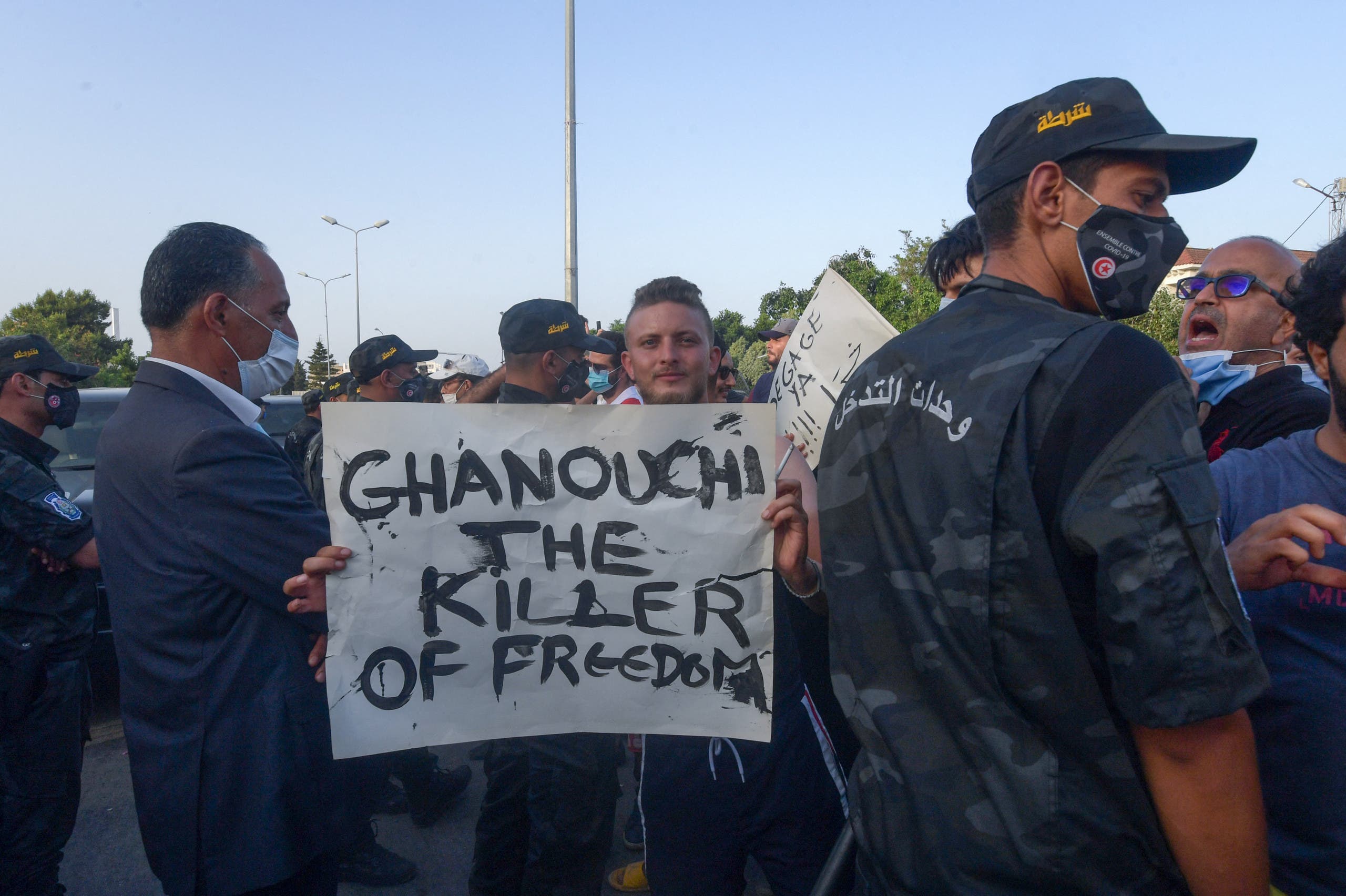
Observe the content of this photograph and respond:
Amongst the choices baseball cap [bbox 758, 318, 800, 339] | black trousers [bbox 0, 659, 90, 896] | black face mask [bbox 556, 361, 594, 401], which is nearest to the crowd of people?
black trousers [bbox 0, 659, 90, 896]

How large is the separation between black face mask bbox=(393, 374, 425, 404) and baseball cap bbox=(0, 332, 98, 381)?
5.79 feet

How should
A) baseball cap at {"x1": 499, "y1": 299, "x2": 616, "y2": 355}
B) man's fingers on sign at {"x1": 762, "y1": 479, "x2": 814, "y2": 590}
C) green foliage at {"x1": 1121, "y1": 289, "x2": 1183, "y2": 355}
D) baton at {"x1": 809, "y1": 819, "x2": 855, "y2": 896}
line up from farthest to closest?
green foliage at {"x1": 1121, "y1": 289, "x2": 1183, "y2": 355}
baseball cap at {"x1": 499, "y1": 299, "x2": 616, "y2": 355}
man's fingers on sign at {"x1": 762, "y1": 479, "x2": 814, "y2": 590}
baton at {"x1": 809, "y1": 819, "x2": 855, "y2": 896}

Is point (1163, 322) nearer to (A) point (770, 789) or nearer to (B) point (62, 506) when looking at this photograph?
(A) point (770, 789)

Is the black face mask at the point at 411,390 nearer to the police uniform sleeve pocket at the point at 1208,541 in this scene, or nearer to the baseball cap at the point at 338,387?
the baseball cap at the point at 338,387

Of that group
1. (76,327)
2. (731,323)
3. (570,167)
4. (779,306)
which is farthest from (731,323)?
(570,167)

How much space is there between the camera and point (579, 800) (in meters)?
2.71

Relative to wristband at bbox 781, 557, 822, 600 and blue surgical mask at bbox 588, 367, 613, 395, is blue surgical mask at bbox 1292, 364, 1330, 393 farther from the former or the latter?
blue surgical mask at bbox 588, 367, 613, 395

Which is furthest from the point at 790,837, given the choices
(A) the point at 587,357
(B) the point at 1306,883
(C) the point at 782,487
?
(A) the point at 587,357

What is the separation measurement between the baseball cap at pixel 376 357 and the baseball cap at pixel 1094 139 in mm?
4525

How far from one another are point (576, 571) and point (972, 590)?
1.04 meters

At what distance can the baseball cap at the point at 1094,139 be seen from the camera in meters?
1.32

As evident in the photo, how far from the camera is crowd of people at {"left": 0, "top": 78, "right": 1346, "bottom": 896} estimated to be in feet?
3.69

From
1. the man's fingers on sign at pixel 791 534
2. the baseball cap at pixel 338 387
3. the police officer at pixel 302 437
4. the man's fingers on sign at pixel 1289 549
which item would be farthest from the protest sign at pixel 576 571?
the baseball cap at pixel 338 387

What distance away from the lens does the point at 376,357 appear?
17.4 ft
